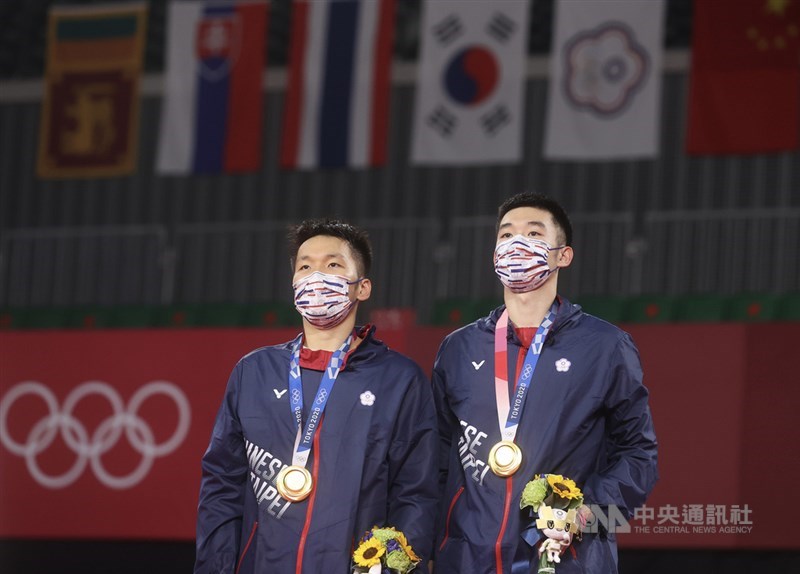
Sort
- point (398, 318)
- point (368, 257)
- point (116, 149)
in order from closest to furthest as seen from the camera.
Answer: point (368, 257)
point (398, 318)
point (116, 149)

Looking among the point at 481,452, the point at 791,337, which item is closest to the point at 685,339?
the point at 791,337

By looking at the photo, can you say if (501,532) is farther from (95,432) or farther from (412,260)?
(412,260)

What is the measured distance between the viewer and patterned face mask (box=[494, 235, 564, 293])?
484cm

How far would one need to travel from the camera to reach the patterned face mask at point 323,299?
4.93m

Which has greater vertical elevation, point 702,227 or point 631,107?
point 631,107

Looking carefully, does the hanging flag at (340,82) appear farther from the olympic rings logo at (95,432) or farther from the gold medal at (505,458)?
the gold medal at (505,458)

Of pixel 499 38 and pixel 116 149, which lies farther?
pixel 116 149

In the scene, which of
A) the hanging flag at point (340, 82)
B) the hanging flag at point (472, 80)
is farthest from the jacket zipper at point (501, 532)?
the hanging flag at point (340, 82)

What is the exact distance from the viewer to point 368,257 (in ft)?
17.1

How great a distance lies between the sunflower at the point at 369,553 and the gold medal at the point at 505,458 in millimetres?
505

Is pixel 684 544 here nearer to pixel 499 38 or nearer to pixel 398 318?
pixel 398 318

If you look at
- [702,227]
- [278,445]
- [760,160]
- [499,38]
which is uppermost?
[499,38]

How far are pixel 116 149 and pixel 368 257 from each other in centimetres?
872

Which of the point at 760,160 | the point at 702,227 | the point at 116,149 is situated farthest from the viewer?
the point at 116,149
